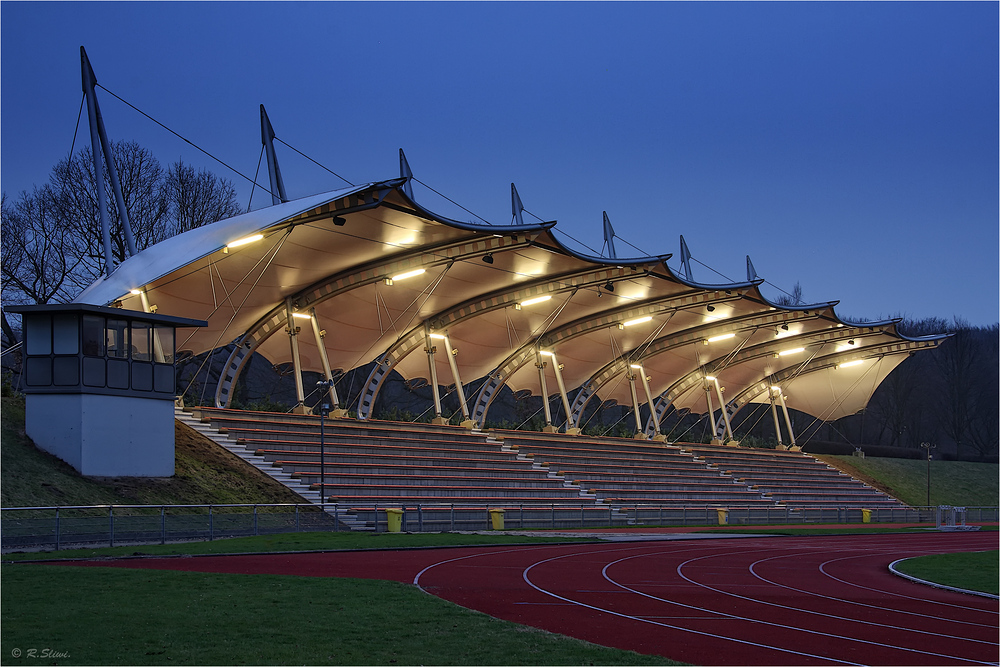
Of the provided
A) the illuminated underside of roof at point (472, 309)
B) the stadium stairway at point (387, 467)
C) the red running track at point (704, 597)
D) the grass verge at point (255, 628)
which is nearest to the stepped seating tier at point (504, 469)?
the stadium stairway at point (387, 467)

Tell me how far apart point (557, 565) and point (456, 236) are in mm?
18446

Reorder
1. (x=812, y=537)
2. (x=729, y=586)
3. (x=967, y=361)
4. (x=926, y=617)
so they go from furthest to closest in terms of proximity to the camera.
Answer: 1. (x=967, y=361)
2. (x=812, y=537)
3. (x=729, y=586)
4. (x=926, y=617)

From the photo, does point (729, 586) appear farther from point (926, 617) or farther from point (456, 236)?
point (456, 236)

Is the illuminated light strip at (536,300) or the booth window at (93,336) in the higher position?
the illuminated light strip at (536,300)

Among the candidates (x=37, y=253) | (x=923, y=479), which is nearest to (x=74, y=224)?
(x=37, y=253)

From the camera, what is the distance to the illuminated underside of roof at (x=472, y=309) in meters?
33.6

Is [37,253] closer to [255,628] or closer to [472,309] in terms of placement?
[472,309]

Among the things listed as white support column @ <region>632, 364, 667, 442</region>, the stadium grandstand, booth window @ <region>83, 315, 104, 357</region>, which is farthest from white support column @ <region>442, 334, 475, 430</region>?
booth window @ <region>83, 315, 104, 357</region>

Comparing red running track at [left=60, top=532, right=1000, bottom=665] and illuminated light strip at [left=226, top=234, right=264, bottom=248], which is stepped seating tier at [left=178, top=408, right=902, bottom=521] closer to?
illuminated light strip at [left=226, top=234, right=264, bottom=248]

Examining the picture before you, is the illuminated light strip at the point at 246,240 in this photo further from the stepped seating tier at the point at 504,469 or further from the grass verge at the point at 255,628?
the grass verge at the point at 255,628

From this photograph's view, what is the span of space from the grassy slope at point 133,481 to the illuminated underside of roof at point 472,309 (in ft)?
18.1

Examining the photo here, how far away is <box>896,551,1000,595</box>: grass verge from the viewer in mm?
17484

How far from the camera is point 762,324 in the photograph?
55500 mm

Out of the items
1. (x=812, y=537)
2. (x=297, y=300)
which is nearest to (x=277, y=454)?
(x=297, y=300)
